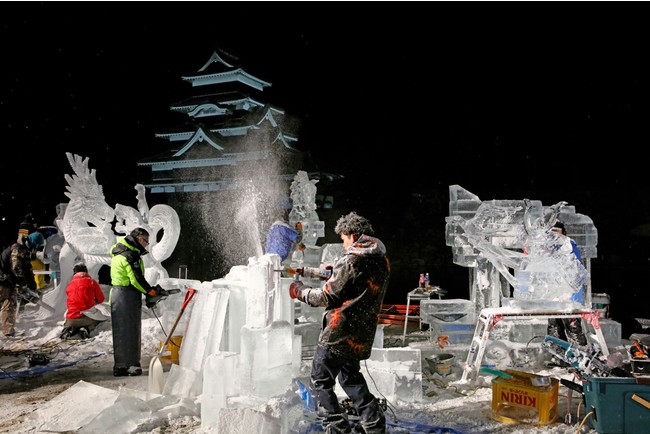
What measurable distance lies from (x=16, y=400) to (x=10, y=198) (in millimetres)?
25124

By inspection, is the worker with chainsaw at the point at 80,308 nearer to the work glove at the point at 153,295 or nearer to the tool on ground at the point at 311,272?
the work glove at the point at 153,295

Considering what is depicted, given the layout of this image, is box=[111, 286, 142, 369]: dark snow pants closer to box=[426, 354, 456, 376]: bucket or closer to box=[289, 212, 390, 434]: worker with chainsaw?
box=[289, 212, 390, 434]: worker with chainsaw

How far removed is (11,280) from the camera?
7441 millimetres

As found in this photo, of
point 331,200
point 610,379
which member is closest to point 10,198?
point 331,200

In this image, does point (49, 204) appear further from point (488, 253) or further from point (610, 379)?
point (610, 379)

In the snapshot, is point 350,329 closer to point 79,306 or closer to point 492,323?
point 492,323

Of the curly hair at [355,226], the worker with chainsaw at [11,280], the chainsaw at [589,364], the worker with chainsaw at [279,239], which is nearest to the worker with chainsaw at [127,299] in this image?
the worker with chainsaw at [279,239]

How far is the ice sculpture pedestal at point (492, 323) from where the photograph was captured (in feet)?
15.6

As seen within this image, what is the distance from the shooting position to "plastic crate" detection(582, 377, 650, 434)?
11.4ft

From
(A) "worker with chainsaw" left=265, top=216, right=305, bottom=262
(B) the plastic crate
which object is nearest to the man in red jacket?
(A) "worker with chainsaw" left=265, top=216, right=305, bottom=262

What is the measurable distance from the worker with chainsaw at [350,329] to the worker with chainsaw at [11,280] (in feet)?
19.7

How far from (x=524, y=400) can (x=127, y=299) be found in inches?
161

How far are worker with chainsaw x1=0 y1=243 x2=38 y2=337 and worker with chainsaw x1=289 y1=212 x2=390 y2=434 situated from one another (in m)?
6.00

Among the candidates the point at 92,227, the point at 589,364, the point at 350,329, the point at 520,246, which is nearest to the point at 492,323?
the point at 589,364
